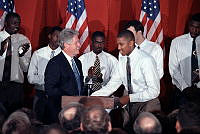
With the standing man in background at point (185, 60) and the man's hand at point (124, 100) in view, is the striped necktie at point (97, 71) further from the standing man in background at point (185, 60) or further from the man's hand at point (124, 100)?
the man's hand at point (124, 100)

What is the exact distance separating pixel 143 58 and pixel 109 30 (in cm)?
282

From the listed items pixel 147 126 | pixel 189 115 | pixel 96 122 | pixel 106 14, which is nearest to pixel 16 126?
pixel 96 122

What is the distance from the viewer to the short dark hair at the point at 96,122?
3.54 meters

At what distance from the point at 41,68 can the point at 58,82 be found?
189cm

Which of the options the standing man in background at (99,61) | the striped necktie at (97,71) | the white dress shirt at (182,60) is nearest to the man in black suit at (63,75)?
the striped necktie at (97,71)

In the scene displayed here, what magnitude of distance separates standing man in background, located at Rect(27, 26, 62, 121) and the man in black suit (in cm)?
170

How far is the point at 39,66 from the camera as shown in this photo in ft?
24.3

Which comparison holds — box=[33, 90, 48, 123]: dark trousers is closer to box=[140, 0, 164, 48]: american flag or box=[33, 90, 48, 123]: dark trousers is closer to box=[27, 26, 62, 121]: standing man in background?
box=[27, 26, 62, 121]: standing man in background

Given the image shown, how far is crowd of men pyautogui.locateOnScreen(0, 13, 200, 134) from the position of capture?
363cm

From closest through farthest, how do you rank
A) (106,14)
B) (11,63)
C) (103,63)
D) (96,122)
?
1. (96,122)
2. (11,63)
3. (103,63)
4. (106,14)

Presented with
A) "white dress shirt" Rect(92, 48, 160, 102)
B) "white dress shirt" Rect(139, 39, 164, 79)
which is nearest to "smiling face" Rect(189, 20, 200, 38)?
"white dress shirt" Rect(139, 39, 164, 79)

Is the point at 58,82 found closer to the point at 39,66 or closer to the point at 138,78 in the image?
the point at 138,78

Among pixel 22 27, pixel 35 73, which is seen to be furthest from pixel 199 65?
pixel 22 27

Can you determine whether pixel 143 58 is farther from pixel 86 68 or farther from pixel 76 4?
pixel 76 4
